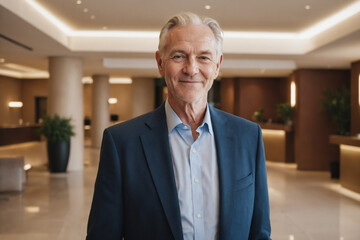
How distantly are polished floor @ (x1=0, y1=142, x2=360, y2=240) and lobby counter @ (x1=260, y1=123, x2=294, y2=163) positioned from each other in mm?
2633

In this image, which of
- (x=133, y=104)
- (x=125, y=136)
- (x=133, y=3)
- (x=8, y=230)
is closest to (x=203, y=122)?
(x=125, y=136)

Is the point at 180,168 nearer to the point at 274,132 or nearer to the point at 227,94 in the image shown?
the point at 274,132

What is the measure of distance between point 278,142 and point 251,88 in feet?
8.89

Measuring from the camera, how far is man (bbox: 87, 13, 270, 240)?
149 cm

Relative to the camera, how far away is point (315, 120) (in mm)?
13062

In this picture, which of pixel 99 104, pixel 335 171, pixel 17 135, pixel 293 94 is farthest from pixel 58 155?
pixel 17 135

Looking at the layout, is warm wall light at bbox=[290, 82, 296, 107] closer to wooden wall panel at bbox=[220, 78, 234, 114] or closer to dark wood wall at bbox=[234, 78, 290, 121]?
dark wood wall at bbox=[234, 78, 290, 121]

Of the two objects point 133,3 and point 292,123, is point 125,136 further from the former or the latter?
point 292,123

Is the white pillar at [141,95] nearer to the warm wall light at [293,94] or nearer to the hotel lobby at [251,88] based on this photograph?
the hotel lobby at [251,88]

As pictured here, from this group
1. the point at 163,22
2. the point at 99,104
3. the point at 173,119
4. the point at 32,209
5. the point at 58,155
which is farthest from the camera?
the point at 99,104

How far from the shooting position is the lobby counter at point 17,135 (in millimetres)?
18562

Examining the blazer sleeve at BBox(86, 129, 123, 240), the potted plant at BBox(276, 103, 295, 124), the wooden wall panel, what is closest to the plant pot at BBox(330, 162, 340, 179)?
the potted plant at BBox(276, 103, 295, 124)

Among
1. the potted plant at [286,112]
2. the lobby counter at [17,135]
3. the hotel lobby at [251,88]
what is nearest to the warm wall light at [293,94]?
the hotel lobby at [251,88]

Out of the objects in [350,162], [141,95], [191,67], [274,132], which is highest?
[141,95]
